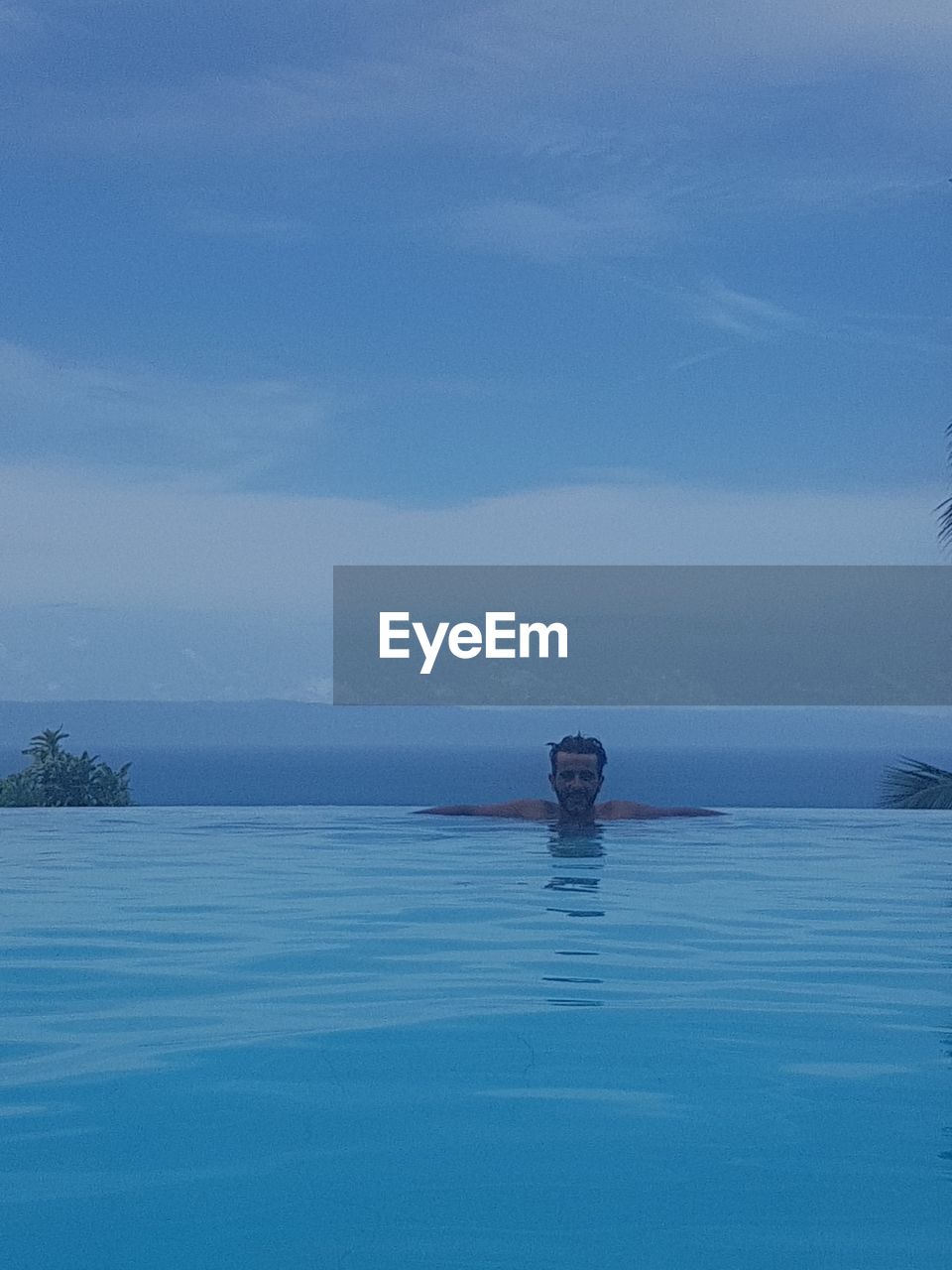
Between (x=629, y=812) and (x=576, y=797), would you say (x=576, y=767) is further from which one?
(x=629, y=812)

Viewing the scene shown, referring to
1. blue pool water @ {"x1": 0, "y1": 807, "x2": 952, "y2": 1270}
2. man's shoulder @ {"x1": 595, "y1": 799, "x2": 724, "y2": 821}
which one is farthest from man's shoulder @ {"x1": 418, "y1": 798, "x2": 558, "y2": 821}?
blue pool water @ {"x1": 0, "y1": 807, "x2": 952, "y2": 1270}

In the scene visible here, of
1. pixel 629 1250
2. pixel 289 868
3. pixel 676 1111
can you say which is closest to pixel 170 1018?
pixel 676 1111

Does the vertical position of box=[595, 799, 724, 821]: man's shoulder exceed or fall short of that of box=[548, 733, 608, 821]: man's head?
it falls short

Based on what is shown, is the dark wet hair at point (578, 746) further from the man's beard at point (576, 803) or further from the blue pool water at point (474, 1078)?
the blue pool water at point (474, 1078)

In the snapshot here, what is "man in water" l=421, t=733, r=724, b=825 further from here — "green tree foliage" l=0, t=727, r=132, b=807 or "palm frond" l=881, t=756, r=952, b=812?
"green tree foliage" l=0, t=727, r=132, b=807

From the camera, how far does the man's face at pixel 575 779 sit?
1241cm

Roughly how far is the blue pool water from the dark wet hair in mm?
2692

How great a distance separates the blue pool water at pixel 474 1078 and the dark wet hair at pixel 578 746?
2692mm

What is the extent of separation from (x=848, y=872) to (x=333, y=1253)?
778 cm

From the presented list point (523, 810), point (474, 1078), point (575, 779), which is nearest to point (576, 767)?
point (575, 779)

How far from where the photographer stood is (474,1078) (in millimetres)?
4973

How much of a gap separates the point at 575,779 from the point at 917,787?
4.82 m

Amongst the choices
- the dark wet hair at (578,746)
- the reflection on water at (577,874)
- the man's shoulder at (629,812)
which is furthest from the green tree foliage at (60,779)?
the dark wet hair at (578,746)

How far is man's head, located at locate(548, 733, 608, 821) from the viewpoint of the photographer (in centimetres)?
1233
